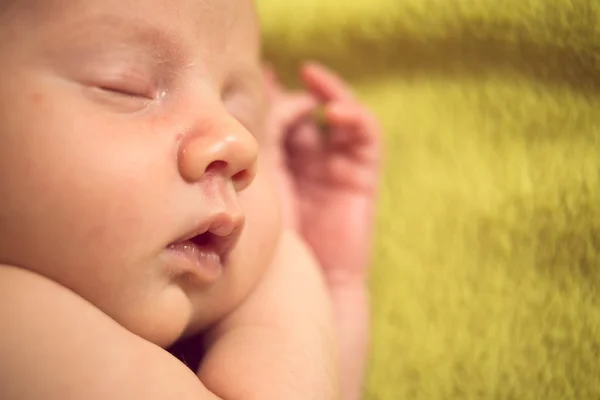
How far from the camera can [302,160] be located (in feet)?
3.32

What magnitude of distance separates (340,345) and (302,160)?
1.02ft

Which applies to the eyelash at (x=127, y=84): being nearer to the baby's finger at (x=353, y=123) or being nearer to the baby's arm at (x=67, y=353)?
Result: the baby's arm at (x=67, y=353)

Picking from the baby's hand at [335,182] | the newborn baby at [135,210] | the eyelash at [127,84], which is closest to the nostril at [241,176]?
the newborn baby at [135,210]

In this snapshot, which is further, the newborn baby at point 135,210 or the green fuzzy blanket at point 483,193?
the green fuzzy blanket at point 483,193

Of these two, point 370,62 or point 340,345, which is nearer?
point 340,345

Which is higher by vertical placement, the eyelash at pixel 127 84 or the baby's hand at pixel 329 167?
the eyelash at pixel 127 84

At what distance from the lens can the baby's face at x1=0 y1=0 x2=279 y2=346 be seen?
535mm

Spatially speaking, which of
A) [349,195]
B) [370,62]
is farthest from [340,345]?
[370,62]

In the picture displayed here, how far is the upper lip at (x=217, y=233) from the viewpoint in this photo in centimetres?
58

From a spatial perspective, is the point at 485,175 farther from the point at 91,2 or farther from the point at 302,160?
the point at 91,2

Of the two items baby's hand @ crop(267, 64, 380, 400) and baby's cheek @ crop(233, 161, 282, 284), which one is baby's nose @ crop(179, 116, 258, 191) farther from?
baby's hand @ crop(267, 64, 380, 400)

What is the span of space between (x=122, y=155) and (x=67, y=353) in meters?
0.16

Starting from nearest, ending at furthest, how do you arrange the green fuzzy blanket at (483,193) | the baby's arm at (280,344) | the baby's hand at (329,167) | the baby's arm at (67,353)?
1. the baby's arm at (67,353)
2. the baby's arm at (280,344)
3. the green fuzzy blanket at (483,193)
4. the baby's hand at (329,167)

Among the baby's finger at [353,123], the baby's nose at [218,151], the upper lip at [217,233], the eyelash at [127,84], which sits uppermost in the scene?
the eyelash at [127,84]
